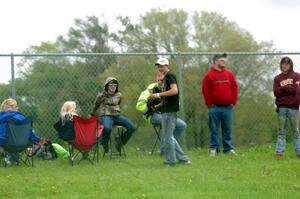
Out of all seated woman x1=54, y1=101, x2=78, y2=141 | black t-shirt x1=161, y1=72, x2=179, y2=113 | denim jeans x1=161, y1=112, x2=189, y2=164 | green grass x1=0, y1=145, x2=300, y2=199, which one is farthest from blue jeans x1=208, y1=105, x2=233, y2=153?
seated woman x1=54, y1=101, x2=78, y2=141

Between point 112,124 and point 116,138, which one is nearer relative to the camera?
point 112,124

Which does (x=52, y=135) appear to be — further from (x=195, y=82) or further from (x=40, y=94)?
(x=195, y=82)

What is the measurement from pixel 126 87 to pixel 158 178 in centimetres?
466

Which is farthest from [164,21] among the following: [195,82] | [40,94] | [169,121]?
[169,121]

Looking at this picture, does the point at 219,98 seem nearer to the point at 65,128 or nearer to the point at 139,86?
the point at 139,86

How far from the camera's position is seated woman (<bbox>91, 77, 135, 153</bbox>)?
1124 cm

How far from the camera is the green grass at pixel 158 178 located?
7.30 metres

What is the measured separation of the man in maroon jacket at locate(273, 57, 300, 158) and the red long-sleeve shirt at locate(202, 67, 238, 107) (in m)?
1.01

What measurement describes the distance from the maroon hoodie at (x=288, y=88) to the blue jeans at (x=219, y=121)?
1191 millimetres

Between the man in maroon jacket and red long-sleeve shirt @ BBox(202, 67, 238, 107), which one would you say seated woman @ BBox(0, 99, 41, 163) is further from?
the man in maroon jacket

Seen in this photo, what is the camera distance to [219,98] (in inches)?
435

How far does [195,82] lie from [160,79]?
4.39 metres

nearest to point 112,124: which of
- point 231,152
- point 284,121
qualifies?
point 231,152

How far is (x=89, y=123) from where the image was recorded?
10164mm
